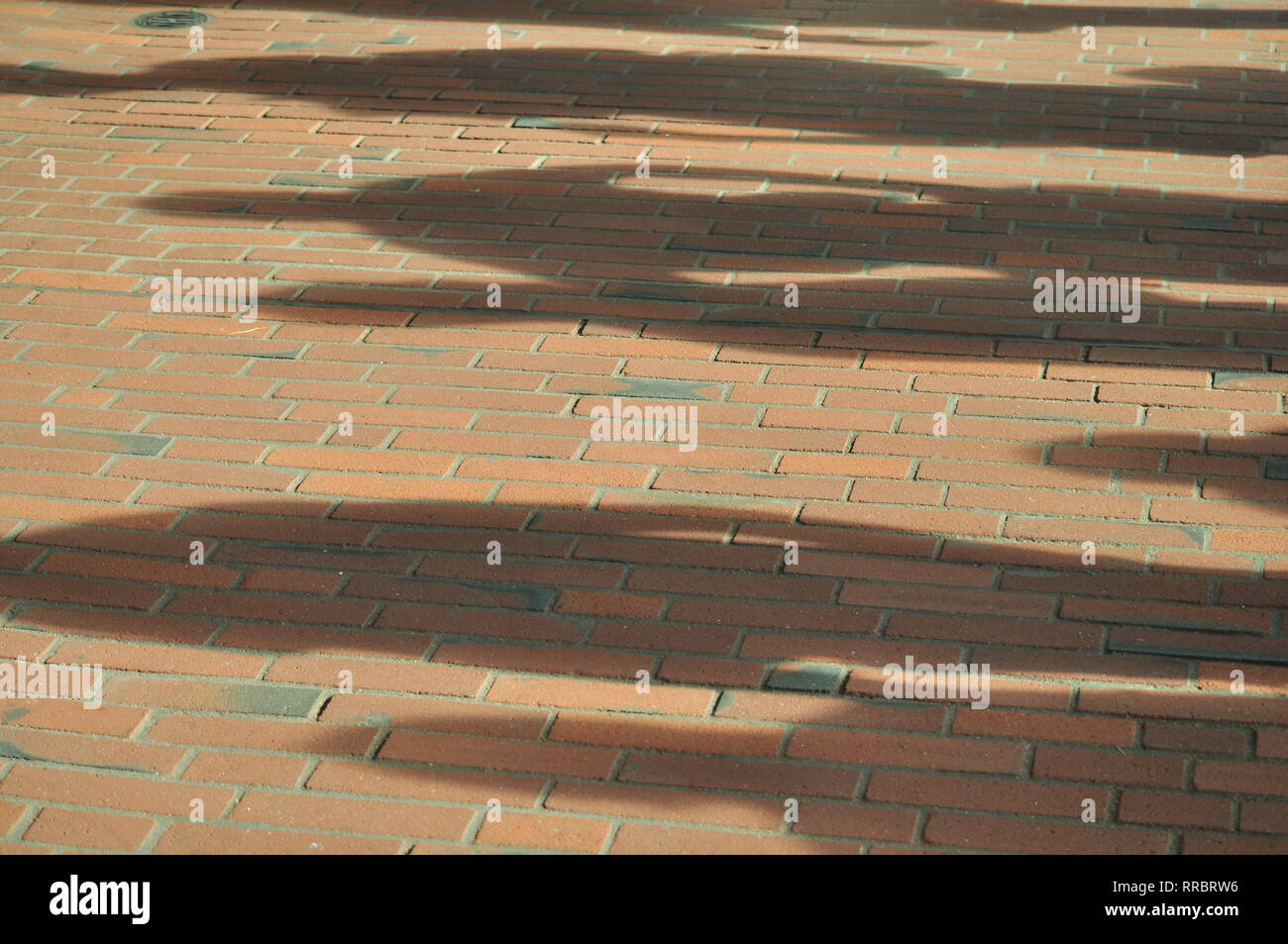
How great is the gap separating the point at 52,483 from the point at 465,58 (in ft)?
9.34

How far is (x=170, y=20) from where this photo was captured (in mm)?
6141

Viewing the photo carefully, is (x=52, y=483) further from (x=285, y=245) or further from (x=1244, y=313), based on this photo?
(x=1244, y=313)

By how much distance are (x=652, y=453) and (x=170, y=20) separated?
3.81 m

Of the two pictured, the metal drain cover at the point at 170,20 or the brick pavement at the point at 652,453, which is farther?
the metal drain cover at the point at 170,20

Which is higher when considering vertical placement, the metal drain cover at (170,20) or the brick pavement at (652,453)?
the metal drain cover at (170,20)

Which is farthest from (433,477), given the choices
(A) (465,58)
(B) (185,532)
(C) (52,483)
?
(A) (465,58)

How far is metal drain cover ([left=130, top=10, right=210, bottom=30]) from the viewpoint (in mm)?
6078

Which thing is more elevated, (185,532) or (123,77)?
(123,77)

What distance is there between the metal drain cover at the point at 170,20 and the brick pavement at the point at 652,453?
623 mm

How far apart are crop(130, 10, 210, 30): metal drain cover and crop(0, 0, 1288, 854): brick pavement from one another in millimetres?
623

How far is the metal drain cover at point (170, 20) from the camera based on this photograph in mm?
6078
